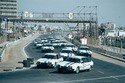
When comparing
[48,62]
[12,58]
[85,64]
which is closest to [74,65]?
[85,64]

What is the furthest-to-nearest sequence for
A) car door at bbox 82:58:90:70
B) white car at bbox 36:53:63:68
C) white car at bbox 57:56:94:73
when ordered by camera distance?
white car at bbox 36:53:63:68, car door at bbox 82:58:90:70, white car at bbox 57:56:94:73

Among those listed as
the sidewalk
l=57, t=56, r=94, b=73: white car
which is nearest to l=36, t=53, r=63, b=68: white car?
the sidewalk

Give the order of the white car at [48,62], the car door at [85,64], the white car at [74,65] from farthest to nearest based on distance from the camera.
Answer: the white car at [48,62]
the car door at [85,64]
the white car at [74,65]

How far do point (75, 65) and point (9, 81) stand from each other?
751 centimetres

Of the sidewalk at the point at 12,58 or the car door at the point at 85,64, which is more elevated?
the car door at the point at 85,64

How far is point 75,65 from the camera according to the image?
3284cm

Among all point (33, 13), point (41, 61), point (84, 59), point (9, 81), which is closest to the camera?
point (9, 81)

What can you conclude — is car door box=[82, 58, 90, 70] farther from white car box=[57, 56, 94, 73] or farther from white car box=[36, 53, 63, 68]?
white car box=[36, 53, 63, 68]

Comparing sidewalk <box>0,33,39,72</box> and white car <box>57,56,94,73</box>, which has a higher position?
white car <box>57,56,94,73</box>

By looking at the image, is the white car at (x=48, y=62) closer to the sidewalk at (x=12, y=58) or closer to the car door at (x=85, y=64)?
the sidewalk at (x=12, y=58)

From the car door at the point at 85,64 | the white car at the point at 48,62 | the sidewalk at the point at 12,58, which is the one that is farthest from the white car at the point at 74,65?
the sidewalk at the point at 12,58

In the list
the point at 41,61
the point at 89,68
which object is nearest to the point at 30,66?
the point at 41,61

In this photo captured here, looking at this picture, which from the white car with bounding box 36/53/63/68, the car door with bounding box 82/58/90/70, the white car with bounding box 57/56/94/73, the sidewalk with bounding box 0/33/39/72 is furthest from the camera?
the sidewalk with bounding box 0/33/39/72

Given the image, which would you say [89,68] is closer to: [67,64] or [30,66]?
[67,64]
